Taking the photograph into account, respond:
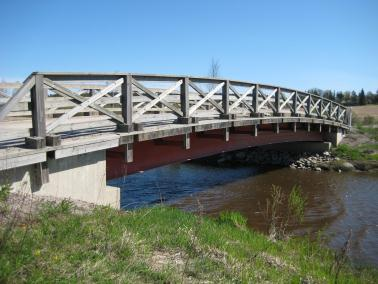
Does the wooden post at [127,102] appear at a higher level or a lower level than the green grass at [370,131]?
higher

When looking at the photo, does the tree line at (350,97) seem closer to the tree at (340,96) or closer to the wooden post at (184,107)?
the tree at (340,96)

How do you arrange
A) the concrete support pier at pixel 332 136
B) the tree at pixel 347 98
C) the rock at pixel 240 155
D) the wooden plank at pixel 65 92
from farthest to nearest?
the tree at pixel 347 98
the concrete support pier at pixel 332 136
the rock at pixel 240 155
the wooden plank at pixel 65 92

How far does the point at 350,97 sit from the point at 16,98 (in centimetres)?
10323

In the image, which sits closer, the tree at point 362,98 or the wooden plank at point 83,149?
the wooden plank at point 83,149

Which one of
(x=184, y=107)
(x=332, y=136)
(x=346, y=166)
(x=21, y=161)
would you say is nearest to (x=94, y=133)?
(x=21, y=161)

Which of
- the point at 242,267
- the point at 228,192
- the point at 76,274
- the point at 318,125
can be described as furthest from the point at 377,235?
the point at 318,125

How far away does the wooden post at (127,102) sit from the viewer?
8.16 meters

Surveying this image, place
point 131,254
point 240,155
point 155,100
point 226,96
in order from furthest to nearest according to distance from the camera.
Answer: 1. point 240,155
2. point 226,96
3. point 155,100
4. point 131,254

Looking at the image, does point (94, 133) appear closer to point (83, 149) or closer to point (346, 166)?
point (83, 149)

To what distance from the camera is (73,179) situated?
7180 mm

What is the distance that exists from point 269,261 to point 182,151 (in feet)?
21.9

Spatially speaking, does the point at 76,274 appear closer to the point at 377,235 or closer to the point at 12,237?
the point at 12,237

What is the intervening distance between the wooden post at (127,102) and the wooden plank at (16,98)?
2336 millimetres

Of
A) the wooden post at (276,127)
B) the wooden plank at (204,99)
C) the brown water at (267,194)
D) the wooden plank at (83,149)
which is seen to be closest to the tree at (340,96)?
the brown water at (267,194)
